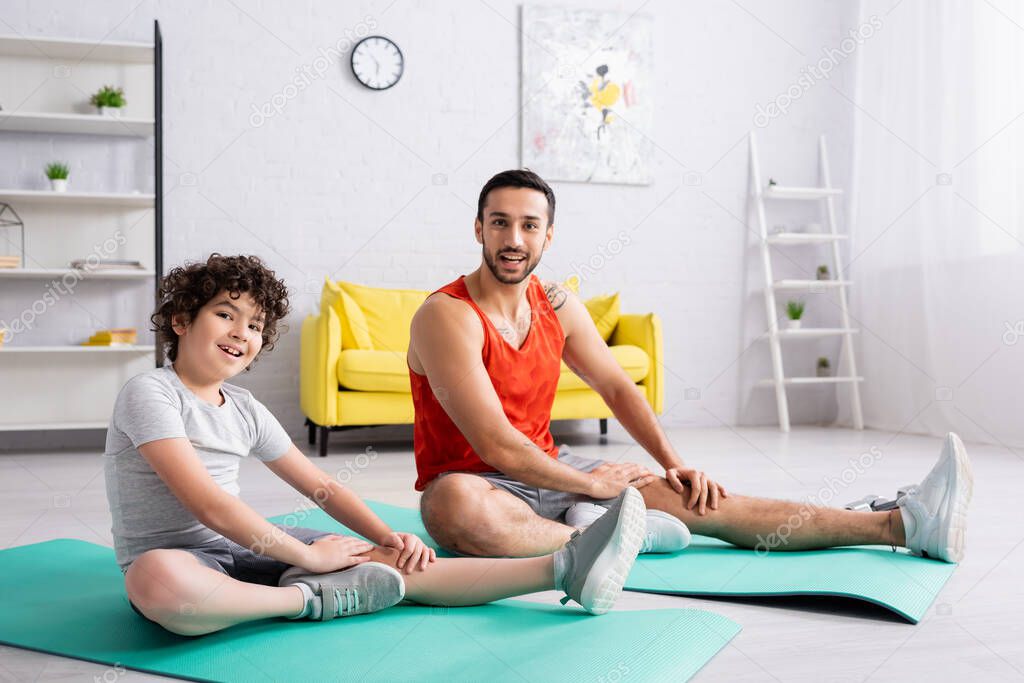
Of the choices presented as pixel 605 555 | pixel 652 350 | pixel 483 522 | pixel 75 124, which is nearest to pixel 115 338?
A: pixel 75 124

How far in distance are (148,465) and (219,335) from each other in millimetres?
221

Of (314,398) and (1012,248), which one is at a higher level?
(1012,248)

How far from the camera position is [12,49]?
159 inches

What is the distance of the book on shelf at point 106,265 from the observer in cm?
403

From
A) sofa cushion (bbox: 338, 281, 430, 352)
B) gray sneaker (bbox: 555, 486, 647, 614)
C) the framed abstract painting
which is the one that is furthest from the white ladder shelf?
gray sneaker (bbox: 555, 486, 647, 614)

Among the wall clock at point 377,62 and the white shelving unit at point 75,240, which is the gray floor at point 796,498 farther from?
the wall clock at point 377,62

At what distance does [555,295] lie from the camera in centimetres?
206

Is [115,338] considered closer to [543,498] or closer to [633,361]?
[633,361]

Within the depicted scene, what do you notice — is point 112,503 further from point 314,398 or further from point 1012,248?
point 1012,248

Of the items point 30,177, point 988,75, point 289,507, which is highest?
point 988,75

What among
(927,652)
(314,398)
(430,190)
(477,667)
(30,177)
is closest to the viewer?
(477,667)

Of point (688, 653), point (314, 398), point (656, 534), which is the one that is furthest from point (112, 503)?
point (314, 398)

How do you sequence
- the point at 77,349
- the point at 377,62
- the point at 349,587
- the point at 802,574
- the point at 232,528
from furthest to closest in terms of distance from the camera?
the point at 377,62 < the point at 77,349 < the point at 802,574 < the point at 349,587 < the point at 232,528

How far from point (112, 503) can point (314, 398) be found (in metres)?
2.50
